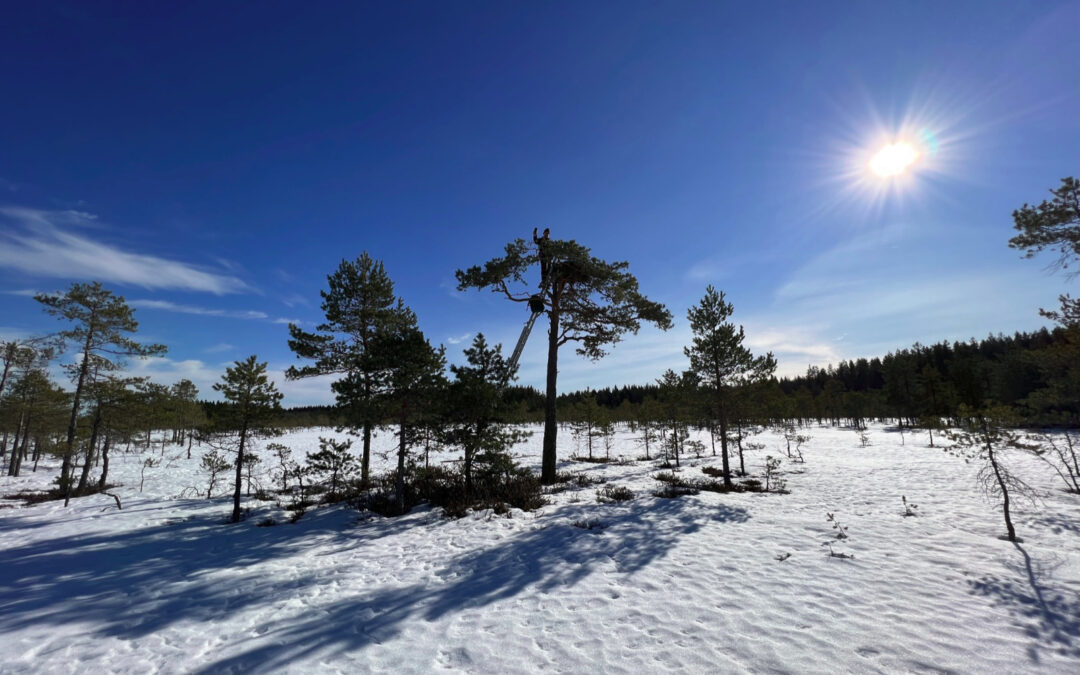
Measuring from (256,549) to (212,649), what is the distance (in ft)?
18.5

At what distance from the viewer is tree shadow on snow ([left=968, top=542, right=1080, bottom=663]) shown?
15.9 feet

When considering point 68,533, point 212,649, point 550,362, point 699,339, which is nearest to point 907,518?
point 699,339

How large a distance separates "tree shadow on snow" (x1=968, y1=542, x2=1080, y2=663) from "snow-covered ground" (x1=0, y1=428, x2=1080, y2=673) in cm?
4

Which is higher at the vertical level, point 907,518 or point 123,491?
point 907,518

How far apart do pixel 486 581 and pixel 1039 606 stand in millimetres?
8618

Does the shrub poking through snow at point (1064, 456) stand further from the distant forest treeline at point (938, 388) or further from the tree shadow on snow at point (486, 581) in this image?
the tree shadow on snow at point (486, 581)

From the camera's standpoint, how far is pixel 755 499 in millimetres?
13883

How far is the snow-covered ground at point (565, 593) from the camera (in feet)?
16.1

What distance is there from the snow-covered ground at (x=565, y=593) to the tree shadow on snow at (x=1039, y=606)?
0.13 ft

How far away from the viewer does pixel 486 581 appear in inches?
289

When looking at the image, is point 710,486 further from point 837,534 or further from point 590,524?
point 590,524

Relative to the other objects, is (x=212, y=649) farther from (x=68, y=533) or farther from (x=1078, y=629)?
(x=68, y=533)

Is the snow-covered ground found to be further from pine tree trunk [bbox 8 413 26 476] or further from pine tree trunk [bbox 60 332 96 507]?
pine tree trunk [bbox 8 413 26 476]

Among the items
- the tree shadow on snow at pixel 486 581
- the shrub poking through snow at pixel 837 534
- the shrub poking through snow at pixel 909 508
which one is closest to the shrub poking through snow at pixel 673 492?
the tree shadow on snow at pixel 486 581
